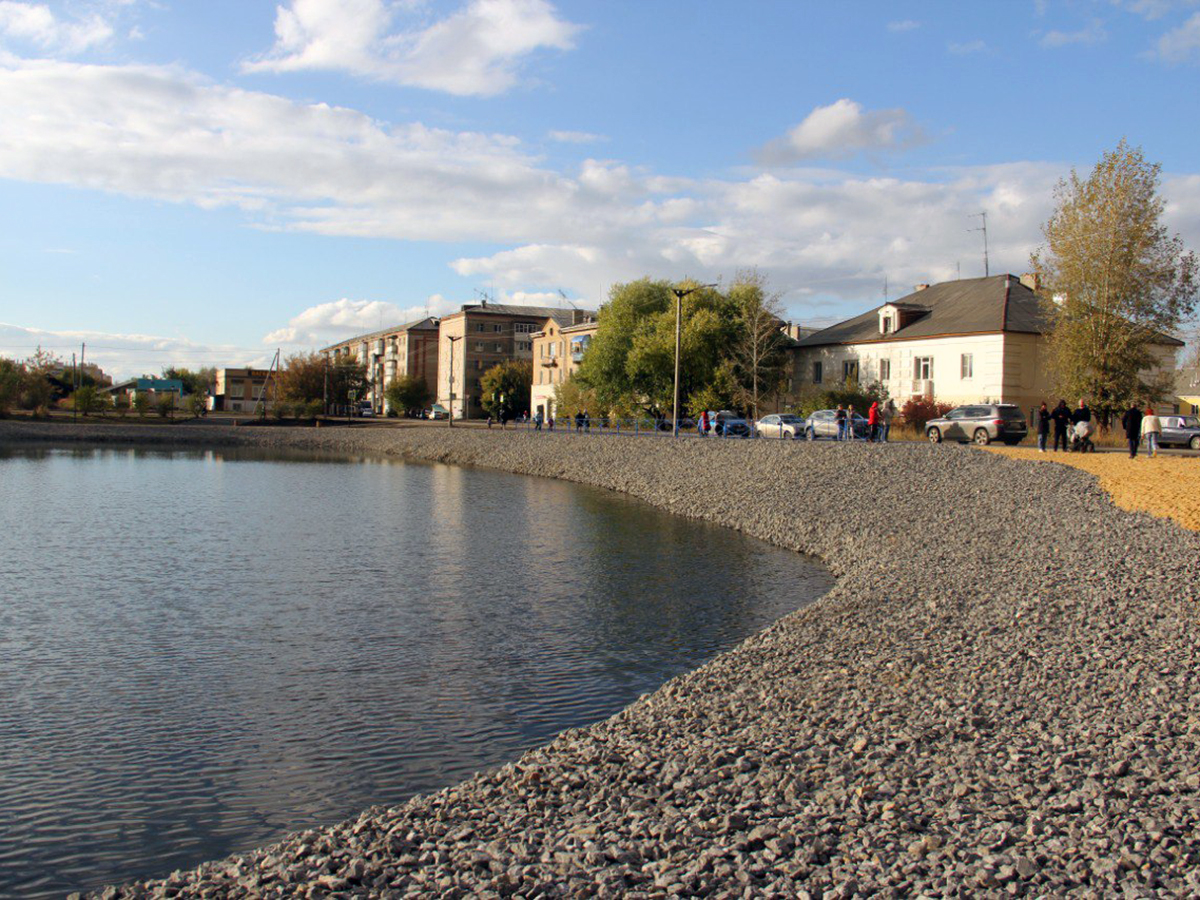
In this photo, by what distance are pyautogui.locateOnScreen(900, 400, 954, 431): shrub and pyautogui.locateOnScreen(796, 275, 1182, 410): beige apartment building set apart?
1.93 meters

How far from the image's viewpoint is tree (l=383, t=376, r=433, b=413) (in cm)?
14050

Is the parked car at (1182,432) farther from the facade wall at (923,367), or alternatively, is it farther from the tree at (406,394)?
the tree at (406,394)

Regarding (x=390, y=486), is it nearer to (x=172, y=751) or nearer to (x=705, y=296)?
(x=705, y=296)

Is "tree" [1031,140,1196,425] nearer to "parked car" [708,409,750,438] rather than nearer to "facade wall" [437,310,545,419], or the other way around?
"parked car" [708,409,750,438]

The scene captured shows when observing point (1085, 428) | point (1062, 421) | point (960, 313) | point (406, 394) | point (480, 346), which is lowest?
point (1085, 428)

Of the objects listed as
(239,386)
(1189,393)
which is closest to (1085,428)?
(1189,393)

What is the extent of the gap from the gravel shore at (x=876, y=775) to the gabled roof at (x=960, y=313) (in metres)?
43.8

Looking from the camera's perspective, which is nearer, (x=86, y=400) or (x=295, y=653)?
(x=295, y=653)

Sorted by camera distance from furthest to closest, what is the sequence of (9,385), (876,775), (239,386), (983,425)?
(239,386)
(9,385)
(983,425)
(876,775)

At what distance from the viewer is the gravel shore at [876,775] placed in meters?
7.57

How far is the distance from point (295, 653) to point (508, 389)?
105299mm

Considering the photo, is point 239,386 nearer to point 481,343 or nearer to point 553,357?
point 481,343

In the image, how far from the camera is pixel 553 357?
114 meters

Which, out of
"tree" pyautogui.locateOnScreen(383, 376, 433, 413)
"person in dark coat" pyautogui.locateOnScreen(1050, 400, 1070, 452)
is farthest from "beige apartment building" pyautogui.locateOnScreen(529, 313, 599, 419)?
"person in dark coat" pyautogui.locateOnScreen(1050, 400, 1070, 452)
